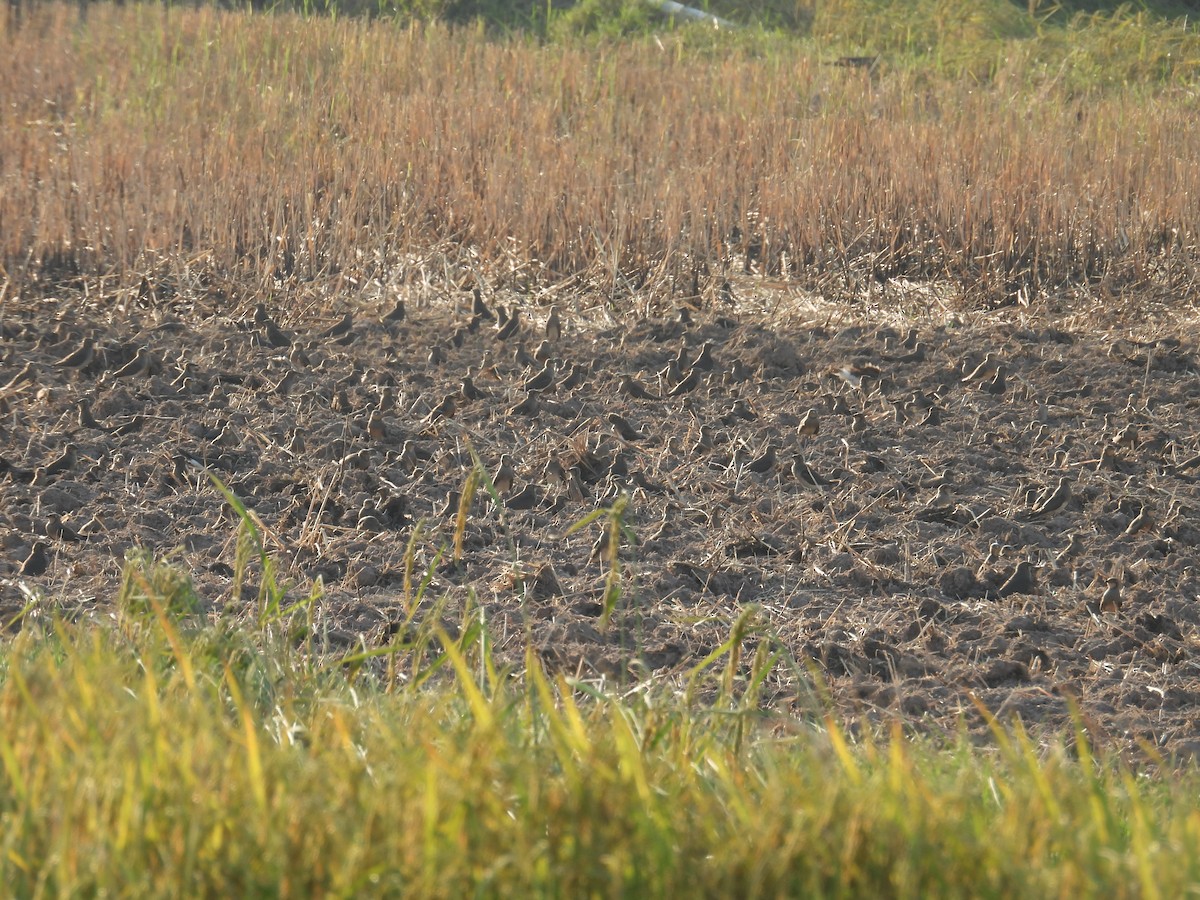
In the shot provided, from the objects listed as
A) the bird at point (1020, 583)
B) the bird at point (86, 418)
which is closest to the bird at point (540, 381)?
the bird at point (86, 418)

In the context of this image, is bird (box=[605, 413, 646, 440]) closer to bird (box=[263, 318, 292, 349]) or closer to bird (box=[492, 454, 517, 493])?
bird (box=[492, 454, 517, 493])

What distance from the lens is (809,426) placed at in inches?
158

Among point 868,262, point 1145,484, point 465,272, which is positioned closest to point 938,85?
point 868,262

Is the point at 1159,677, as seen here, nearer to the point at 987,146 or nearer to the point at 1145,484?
the point at 1145,484

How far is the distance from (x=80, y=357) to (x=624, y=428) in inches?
71.1

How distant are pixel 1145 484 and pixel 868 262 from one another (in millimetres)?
2102

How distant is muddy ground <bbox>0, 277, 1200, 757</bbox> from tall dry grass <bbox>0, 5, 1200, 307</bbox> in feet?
1.45

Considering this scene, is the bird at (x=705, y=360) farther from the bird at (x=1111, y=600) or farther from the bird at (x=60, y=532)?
the bird at (x=60, y=532)

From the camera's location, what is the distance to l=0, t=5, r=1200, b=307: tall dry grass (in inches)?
216

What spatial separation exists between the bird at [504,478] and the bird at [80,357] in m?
1.58

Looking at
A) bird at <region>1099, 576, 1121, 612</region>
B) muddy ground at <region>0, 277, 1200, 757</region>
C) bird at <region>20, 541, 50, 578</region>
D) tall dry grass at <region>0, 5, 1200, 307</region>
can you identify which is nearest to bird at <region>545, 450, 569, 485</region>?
muddy ground at <region>0, 277, 1200, 757</region>

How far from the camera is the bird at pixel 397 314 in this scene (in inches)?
Result: 193

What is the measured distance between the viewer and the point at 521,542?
3314mm

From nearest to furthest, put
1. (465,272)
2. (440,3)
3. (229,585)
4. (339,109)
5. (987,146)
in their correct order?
(229,585)
(465,272)
(987,146)
(339,109)
(440,3)
